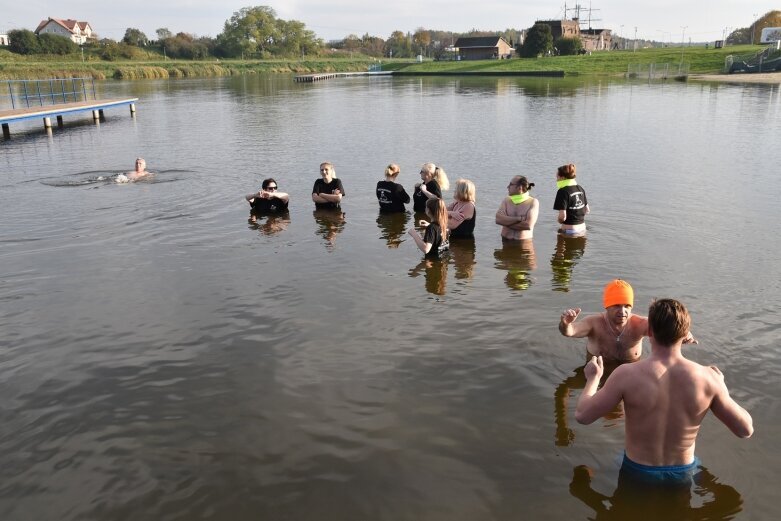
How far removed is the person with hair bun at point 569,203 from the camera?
11281mm

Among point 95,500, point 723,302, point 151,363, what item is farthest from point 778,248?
point 95,500

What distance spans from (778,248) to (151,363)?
34.9 ft

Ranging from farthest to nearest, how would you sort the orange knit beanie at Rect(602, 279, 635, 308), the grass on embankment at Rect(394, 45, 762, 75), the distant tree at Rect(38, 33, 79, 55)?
1. the distant tree at Rect(38, 33, 79, 55)
2. the grass on embankment at Rect(394, 45, 762, 75)
3. the orange knit beanie at Rect(602, 279, 635, 308)

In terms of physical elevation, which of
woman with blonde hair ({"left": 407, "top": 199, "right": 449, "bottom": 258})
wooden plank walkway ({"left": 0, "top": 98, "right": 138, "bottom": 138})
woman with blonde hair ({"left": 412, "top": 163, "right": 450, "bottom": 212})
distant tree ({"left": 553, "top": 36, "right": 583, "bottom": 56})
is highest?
distant tree ({"left": 553, "top": 36, "right": 583, "bottom": 56})

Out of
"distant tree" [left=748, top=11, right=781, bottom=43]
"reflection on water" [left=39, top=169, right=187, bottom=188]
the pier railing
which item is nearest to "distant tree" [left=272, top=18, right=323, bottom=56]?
the pier railing

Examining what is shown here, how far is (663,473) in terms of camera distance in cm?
458

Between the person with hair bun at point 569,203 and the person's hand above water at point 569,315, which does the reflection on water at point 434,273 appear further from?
the person's hand above water at point 569,315

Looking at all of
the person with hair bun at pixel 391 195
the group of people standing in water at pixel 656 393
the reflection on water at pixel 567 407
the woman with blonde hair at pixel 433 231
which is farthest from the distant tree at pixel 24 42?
the group of people standing in water at pixel 656 393

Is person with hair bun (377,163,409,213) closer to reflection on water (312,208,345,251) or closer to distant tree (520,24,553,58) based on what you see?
reflection on water (312,208,345,251)

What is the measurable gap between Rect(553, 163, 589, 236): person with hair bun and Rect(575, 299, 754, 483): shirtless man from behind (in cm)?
736

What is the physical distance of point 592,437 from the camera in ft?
18.5

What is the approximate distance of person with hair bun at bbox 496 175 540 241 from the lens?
1137 cm

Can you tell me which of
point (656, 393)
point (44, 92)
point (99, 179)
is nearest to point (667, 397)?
point (656, 393)

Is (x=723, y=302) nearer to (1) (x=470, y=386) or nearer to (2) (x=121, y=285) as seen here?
(1) (x=470, y=386)
